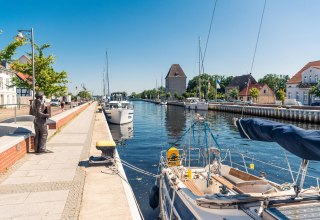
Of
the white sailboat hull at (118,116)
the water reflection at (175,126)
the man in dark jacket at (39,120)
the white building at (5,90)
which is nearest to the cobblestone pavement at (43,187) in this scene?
the man in dark jacket at (39,120)

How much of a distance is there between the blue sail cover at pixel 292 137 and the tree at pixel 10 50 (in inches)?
523

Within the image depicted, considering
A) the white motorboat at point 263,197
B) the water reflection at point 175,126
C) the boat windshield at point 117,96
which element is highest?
the boat windshield at point 117,96

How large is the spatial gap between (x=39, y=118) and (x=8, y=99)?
166 ft

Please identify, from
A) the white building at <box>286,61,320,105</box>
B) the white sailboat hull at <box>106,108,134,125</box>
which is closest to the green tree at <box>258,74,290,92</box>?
the white building at <box>286,61,320,105</box>

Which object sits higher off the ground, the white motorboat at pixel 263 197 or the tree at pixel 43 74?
the tree at pixel 43 74

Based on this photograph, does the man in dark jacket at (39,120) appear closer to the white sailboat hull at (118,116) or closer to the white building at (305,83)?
the white sailboat hull at (118,116)

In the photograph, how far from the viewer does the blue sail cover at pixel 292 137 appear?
15.6ft

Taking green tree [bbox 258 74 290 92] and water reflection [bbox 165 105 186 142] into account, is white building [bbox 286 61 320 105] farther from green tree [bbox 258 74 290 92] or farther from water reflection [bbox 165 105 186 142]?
green tree [bbox 258 74 290 92]

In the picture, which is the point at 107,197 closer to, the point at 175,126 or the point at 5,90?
the point at 175,126

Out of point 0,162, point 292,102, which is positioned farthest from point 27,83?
point 292,102

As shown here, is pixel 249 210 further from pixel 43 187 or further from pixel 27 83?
pixel 27 83

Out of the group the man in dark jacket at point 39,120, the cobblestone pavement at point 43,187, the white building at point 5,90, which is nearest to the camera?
the cobblestone pavement at point 43,187

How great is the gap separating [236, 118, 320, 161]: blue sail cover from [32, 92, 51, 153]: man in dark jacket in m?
8.34

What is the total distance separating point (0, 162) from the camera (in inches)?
331
